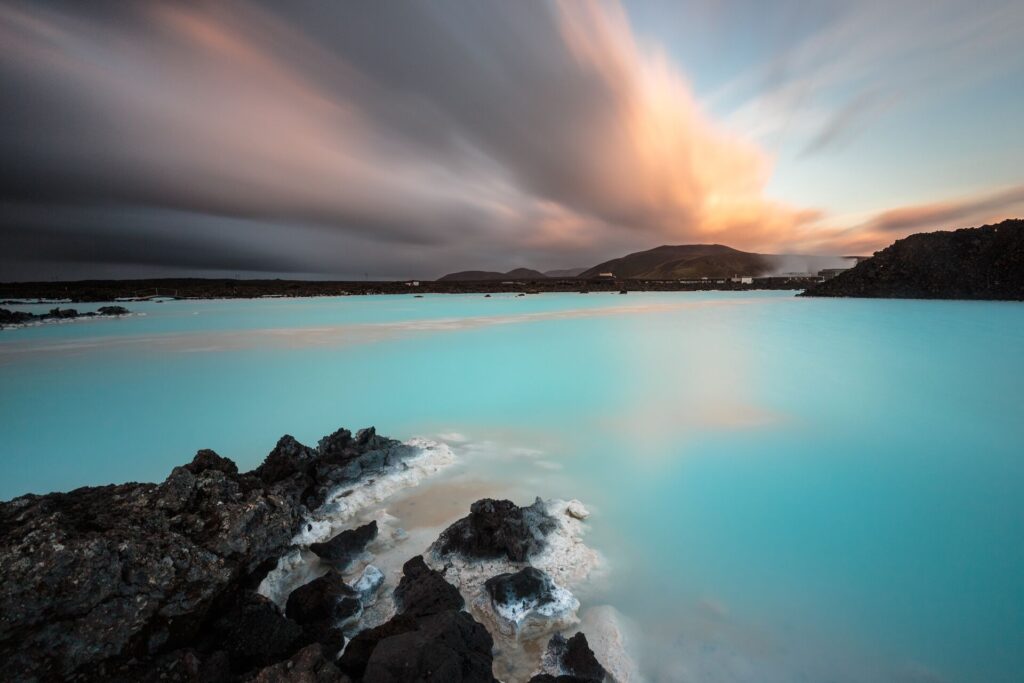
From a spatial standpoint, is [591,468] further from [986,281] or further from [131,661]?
[986,281]

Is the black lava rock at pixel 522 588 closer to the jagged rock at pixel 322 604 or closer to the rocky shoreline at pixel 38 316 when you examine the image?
the jagged rock at pixel 322 604

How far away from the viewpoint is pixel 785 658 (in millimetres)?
1988

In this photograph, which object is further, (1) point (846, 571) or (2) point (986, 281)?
(2) point (986, 281)

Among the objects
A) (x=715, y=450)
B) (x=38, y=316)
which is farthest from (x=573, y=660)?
(x=38, y=316)

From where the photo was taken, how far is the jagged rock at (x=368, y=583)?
2297mm

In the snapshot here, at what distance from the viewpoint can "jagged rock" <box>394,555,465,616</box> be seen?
212 cm

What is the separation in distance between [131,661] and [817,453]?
5474mm

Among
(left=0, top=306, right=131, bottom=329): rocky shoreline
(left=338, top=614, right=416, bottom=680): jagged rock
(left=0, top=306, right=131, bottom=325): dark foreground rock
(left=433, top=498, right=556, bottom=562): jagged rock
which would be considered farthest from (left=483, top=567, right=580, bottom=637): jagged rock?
(left=0, top=306, right=131, bottom=325): dark foreground rock

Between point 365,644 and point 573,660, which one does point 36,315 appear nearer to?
point 365,644

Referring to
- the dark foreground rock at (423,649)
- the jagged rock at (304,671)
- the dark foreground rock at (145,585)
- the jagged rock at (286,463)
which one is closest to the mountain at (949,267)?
the dark foreground rock at (423,649)

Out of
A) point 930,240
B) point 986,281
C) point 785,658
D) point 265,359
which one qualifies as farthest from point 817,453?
point 930,240

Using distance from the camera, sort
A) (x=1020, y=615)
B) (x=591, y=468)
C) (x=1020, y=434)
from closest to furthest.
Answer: (x=1020, y=615)
(x=591, y=468)
(x=1020, y=434)

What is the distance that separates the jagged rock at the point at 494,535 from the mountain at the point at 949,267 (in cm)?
3656

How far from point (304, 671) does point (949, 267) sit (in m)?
39.1
